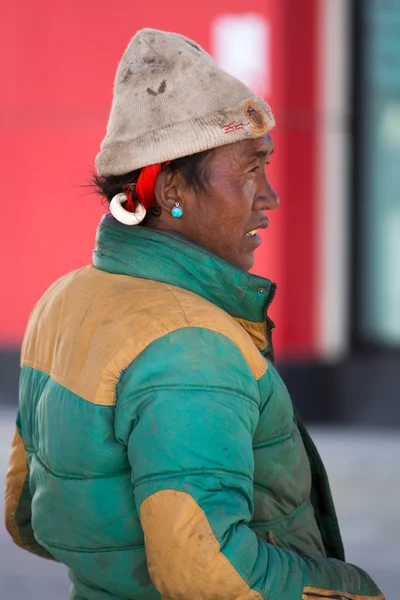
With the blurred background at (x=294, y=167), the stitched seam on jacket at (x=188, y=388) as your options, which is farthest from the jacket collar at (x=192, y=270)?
the blurred background at (x=294, y=167)

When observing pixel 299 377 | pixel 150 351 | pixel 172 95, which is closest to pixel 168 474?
pixel 150 351

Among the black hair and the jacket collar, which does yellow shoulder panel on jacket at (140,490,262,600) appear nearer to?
the jacket collar

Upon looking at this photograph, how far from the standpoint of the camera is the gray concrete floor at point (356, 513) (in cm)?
412

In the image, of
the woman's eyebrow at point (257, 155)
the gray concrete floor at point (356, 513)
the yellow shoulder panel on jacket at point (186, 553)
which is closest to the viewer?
the yellow shoulder panel on jacket at point (186, 553)

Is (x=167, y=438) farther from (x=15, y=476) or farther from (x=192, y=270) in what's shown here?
(x=15, y=476)

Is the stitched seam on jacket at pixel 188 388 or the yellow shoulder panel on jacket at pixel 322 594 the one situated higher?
the stitched seam on jacket at pixel 188 388

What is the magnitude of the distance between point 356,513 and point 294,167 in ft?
8.28

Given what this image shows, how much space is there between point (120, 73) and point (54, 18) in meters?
5.26

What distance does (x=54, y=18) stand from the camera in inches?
273

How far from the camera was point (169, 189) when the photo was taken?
1.98 meters

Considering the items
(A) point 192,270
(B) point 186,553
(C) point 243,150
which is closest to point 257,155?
(C) point 243,150

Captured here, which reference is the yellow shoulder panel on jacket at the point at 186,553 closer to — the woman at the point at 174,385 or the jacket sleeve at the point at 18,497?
the woman at the point at 174,385

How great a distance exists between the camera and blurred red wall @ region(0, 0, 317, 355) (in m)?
6.62

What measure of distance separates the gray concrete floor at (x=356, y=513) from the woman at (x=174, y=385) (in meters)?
2.18
